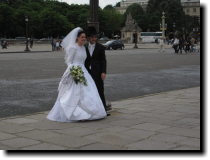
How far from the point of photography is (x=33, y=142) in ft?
20.0

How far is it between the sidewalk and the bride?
0.21m

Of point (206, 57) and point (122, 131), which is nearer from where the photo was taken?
point (206, 57)

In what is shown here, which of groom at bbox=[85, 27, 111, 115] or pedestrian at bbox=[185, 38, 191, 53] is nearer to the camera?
groom at bbox=[85, 27, 111, 115]

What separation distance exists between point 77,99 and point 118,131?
1301 mm

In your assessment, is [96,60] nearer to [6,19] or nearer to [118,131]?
[118,131]

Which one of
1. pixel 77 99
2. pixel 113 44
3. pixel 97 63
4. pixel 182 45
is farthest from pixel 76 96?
pixel 113 44

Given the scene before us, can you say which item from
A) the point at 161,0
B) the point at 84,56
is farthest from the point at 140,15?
the point at 84,56

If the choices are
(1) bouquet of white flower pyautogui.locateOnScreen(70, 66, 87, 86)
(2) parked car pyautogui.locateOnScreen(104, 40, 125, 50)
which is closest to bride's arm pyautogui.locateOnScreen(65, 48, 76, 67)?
(1) bouquet of white flower pyautogui.locateOnScreen(70, 66, 87, 86)

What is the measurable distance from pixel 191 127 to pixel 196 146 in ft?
4.60

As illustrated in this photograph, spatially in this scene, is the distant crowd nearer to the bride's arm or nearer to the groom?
the groom

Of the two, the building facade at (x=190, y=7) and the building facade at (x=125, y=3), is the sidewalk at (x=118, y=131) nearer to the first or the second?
the building facade at (x=190, y=7)

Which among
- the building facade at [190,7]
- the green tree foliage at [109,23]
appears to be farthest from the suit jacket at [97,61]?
the building facade at [190,7]

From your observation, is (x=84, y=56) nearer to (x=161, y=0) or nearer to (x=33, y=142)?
(x=33, y=142)

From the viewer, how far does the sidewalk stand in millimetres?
5895
